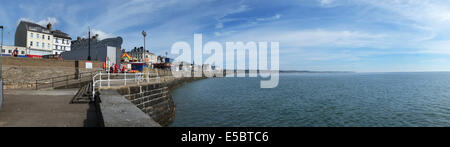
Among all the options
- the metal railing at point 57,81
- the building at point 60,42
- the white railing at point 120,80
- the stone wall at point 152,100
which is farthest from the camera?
the building at point 60,42

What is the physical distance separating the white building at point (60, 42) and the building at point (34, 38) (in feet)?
7.16

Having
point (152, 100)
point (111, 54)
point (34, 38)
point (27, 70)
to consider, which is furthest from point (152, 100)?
point (34, 38)

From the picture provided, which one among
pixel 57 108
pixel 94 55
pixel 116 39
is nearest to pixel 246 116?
pixel 57 108

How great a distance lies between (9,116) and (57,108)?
1.47 meters

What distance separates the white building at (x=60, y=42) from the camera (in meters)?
59.8

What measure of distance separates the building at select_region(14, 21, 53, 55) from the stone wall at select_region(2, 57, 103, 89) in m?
40.5

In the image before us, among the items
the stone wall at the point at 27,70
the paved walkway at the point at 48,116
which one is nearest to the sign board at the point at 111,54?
the stone wall at the point at 27,70

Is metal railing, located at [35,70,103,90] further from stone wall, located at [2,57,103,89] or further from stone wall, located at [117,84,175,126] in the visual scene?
stone wall, located at [117,84,175,126]

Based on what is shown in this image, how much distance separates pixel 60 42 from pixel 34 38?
8760mm

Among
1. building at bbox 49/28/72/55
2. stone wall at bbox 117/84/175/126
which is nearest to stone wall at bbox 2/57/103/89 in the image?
stone wall at bbox 117/84/175/126

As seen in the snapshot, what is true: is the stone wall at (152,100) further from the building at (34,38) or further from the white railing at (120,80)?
the building at (34,38)

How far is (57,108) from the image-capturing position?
26.1ft
